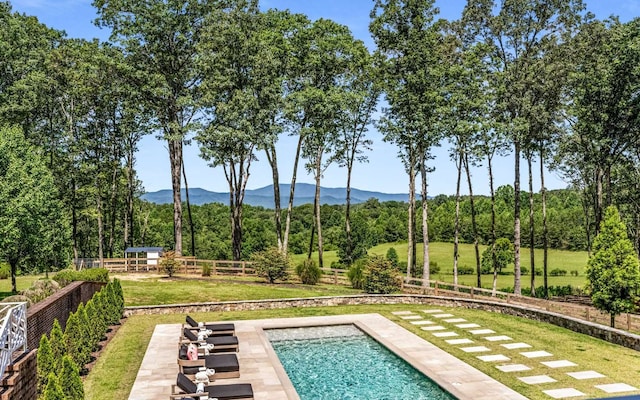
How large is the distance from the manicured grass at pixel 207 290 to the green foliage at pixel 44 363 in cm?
1207

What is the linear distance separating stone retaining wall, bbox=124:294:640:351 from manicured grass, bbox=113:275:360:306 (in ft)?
4.77

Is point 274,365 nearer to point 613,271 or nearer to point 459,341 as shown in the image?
point 459,341

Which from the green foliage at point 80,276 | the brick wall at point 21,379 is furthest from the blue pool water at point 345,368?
the green foliage at point 80,276

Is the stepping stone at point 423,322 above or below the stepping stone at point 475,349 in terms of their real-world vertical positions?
above

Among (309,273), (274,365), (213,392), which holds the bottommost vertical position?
(274,365)

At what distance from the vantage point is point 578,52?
2920cm

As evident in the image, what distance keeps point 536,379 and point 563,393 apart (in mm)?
1024

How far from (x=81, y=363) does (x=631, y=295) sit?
16.7 m

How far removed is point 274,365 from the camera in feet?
45.0

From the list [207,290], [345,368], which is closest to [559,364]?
[345,368]

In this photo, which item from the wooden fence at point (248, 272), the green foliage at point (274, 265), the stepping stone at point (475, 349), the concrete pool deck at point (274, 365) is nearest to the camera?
the concrete pool deck at point (274, 365)

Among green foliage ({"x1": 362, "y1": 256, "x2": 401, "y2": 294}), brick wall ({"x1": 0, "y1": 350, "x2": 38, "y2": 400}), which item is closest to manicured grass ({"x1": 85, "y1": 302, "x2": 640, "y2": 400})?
brick wall ({"x1": 0, "y1": 350, "x2": 38, "y2": 400})

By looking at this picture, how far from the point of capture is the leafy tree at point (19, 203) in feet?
83.3

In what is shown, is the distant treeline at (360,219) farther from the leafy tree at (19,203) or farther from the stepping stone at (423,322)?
the stepping stone at (423,322)
